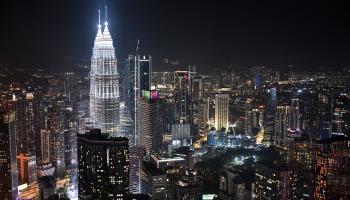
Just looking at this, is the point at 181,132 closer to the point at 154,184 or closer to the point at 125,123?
the point at 125,123

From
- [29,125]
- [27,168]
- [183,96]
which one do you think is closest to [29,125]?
[29,125]

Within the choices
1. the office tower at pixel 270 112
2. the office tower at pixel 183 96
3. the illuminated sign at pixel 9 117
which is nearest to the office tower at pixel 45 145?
the illuminated sign at pixel 9 117

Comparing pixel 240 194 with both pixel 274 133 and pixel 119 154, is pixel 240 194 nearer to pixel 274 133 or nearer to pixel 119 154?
pixel 119 154

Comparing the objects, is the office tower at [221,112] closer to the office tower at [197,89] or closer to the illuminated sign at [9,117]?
the office tower at [197,89]

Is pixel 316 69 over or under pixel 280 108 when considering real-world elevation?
over

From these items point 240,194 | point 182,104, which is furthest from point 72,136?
point 182,104

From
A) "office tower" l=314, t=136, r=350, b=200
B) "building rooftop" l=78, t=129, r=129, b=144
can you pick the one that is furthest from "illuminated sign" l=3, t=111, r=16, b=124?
"office tower" l=314, t=136, r=350, b=200
